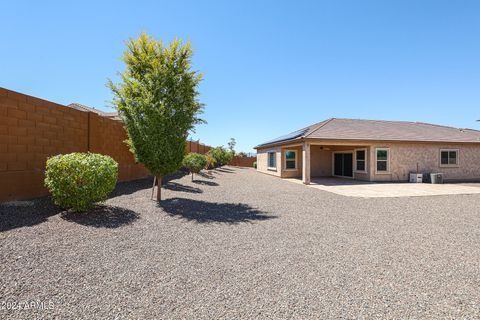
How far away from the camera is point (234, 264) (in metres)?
3.68

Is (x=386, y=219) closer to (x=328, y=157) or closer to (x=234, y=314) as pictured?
(x=234, y=314)

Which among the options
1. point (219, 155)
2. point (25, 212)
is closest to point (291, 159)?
point (219, 155)

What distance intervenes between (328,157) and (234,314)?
65.6 ft

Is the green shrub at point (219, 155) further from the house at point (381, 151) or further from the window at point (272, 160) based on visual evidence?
the house at point (381, 151)

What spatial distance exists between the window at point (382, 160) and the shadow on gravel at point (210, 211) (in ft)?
40.2

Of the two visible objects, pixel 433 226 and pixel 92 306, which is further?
pixel 433 226

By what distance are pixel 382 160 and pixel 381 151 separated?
2.07 feet

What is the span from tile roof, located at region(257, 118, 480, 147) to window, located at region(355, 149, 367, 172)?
1434 millimetres

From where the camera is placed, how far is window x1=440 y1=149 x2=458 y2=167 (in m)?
16.8

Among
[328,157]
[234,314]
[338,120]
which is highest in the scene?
[338,120]

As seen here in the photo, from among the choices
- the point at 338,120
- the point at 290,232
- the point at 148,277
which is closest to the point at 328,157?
the point at 338,120

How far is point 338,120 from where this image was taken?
20.2 meters

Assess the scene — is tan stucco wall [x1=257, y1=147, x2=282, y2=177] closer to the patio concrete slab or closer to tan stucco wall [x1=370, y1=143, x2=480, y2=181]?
the patio concrete slab

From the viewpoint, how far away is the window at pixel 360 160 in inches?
660
